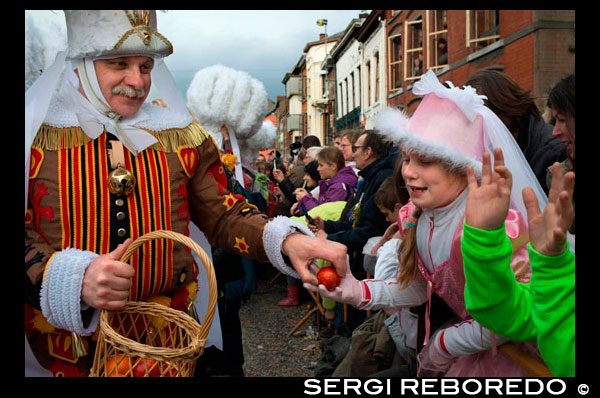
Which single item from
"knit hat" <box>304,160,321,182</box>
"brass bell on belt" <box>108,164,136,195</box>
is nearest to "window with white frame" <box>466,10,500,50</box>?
"knit hat" <box>304,160,321,182</box>

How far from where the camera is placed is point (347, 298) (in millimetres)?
2113

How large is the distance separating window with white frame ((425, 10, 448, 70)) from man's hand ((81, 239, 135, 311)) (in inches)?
493

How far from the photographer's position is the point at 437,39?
44.2ft

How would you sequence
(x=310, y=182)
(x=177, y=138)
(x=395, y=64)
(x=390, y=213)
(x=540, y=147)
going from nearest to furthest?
(x=177, y=138) → (x=540, y=147) → (x=390, y=213) → (x=310, y=182) → (x=395, y=64)

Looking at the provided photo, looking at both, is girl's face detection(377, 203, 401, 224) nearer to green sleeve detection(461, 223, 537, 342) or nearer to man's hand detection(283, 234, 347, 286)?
man's hand detection(283, 234, 347, 286)

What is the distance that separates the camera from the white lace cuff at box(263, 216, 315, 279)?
1.89m

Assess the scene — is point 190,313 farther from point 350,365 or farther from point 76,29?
point 350,365

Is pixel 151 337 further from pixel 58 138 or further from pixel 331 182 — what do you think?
pixel 331 182

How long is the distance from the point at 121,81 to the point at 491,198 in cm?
135

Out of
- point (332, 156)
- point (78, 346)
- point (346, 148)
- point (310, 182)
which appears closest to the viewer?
point (78, 346)

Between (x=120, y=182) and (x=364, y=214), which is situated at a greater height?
(x=120, y=182)

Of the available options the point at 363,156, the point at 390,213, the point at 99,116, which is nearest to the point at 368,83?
the point at 363,156

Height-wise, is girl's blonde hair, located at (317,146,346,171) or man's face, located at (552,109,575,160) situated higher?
man's face, located at (552,109,575,160)

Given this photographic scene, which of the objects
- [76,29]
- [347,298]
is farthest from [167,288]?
[76,29]
